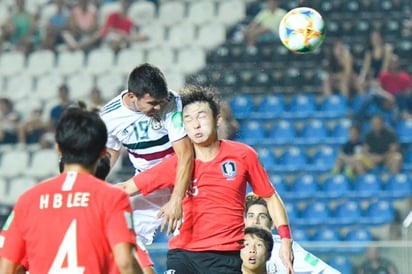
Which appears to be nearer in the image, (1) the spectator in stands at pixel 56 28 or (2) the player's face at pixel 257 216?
(2) the player's face at pixel 257 216

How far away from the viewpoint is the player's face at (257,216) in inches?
314

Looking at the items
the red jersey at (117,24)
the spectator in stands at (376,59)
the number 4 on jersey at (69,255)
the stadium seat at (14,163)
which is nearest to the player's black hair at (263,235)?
the number 4 on jersey at (69,255)

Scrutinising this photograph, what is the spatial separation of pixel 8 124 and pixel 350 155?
528 cm

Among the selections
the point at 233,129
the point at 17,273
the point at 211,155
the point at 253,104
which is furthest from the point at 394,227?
the point at 17,273

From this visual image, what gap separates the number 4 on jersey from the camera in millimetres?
4918

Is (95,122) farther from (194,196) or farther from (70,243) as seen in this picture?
(194,196)

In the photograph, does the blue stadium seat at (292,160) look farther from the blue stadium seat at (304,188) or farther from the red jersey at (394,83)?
the red jersey at (394,83)

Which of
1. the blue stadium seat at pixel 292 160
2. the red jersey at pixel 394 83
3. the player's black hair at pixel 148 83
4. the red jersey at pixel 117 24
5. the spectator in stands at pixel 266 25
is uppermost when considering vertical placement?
the red jersey at pixel 117 24

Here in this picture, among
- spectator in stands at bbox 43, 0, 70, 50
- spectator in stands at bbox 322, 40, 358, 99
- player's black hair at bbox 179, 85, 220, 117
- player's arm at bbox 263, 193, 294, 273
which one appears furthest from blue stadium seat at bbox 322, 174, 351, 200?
player's arm at bbox 263, 193, 294, 273

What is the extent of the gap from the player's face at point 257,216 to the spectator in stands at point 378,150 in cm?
768

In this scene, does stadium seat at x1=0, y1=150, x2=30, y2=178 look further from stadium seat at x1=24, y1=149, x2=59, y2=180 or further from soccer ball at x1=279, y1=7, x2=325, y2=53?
soccer ball at x1=279, y1=7, x2=325, y2=53

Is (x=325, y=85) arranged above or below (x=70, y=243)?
above

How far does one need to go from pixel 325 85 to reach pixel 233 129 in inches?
81.5

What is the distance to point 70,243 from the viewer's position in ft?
16.2
